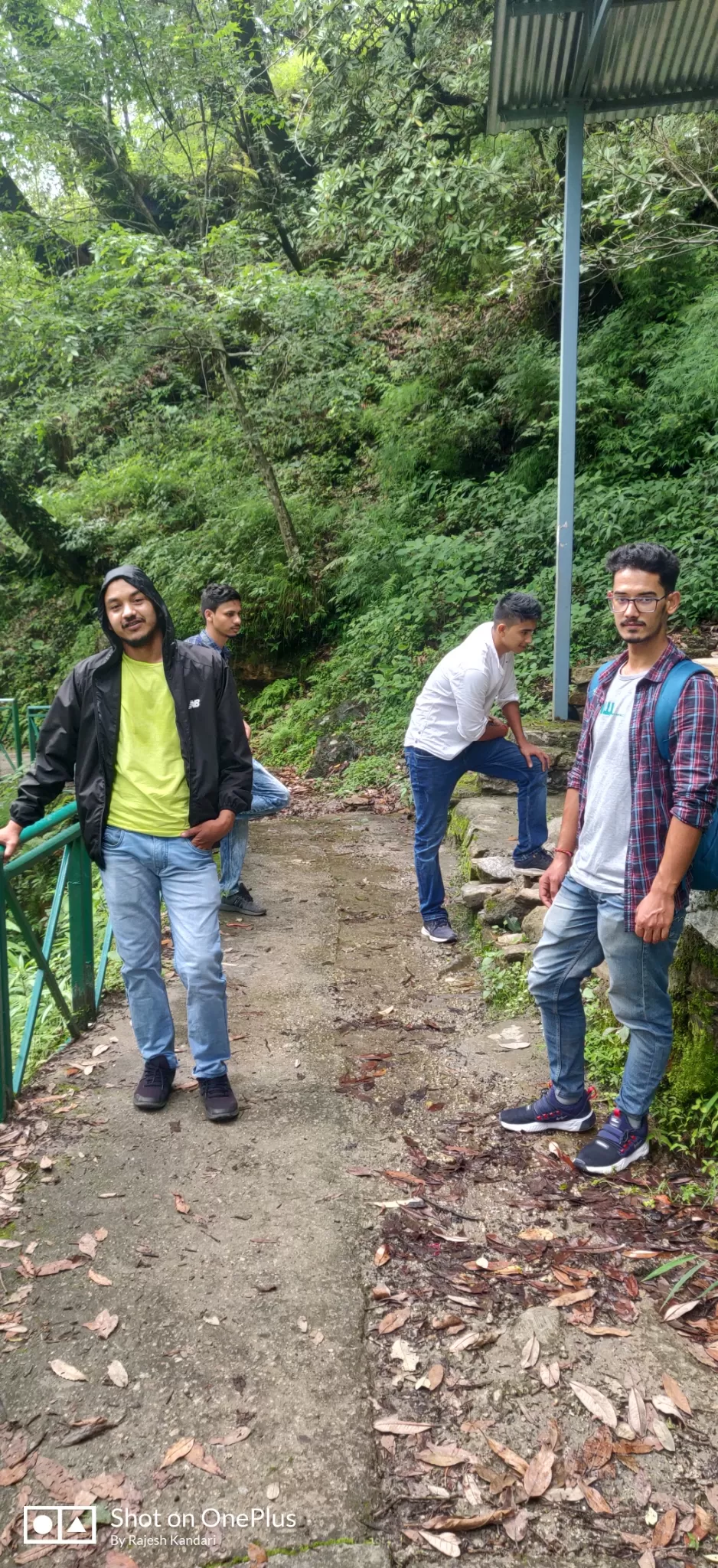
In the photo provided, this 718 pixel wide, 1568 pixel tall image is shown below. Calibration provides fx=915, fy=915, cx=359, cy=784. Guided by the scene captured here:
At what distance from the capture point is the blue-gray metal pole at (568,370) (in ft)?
20.9

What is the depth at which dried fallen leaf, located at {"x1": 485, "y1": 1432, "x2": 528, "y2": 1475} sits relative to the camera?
6.79 ft

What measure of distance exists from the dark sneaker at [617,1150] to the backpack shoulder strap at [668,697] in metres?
1.28

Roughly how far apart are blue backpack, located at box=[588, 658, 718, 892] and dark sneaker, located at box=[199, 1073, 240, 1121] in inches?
75.9

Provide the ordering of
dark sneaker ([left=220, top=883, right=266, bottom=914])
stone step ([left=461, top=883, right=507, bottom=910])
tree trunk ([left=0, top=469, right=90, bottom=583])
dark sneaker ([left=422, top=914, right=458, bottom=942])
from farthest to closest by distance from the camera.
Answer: tree trunk ([left=0, top=469, right=90, bottom=583])
dark sneaker ([left=220, top=883, right=266, bottom=914])
stone step ([left=461, top=883, right=507, bottom=910])
dark sneaker ([left=422, top=914, right=458, bottom=942])

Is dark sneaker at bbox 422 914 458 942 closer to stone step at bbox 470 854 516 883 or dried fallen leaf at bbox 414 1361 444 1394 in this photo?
stone step at bbox 470 854 516 883

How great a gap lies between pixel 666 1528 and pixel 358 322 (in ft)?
44.4

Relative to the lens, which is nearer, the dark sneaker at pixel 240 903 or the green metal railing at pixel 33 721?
the dark sneaker at pixel 240 903

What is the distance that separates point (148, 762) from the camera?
3.46 metres

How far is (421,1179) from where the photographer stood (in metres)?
3.16

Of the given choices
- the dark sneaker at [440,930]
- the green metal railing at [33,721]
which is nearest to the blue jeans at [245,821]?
the dark sneaker at [440,930]

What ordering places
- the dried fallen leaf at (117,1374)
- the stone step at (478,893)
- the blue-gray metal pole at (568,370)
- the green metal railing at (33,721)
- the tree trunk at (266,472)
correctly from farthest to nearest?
the green metal railing at (33,721) < the tree trunk at (266,472) < the blue-gray metal pole at (568,370) < the stone step at (478,893) < the dried fallen leaf at (117,1374)

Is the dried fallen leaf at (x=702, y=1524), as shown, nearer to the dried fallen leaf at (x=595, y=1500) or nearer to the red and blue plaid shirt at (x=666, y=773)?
the dried fallen leaf at (x=595, y=1500)

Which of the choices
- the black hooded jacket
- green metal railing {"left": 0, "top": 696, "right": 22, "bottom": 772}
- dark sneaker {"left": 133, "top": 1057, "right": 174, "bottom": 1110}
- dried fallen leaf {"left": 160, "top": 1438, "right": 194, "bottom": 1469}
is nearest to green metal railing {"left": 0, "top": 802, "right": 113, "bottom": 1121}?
the black hooded jacket

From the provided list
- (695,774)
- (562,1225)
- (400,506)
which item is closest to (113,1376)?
(562,1225)
